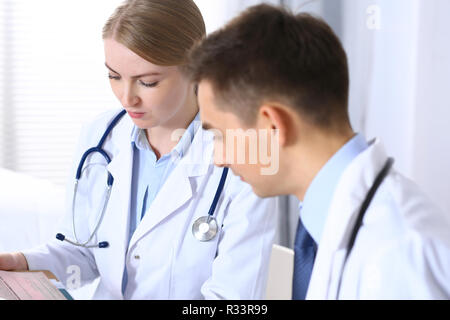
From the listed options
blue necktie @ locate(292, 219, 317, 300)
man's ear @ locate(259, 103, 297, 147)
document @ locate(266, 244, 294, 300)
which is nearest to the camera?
man's ear @ locate(259, 103, 297, 147)

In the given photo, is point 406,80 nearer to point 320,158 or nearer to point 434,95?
point 434,95

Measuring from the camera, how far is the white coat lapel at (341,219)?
65cm

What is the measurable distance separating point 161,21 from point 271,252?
0.50 metres

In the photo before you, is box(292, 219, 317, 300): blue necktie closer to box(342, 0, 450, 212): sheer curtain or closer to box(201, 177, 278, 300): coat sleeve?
box(201, 177, 278, 300): coat sleeve

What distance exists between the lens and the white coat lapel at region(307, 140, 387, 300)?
0.65 m

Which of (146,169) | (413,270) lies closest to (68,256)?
(146,169)

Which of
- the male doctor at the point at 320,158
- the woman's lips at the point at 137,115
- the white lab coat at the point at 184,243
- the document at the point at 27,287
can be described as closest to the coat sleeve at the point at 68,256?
the white lab coat at the point at 184,243

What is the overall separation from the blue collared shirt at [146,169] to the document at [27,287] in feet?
0.64

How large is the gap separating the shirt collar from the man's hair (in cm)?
37

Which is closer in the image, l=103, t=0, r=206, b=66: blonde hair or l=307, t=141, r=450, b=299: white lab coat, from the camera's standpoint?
l=307, t=141, r=450, b=299: white lab coat

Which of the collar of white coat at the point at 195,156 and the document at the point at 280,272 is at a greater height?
the collar of white coat at the point at 195,156

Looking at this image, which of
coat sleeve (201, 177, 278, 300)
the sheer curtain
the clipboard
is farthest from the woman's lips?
the sheer curtain

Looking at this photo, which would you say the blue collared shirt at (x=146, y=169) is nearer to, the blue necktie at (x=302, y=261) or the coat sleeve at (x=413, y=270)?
the blue necktie at (x=302, y=261)

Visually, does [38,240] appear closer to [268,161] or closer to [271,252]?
[271,252]
